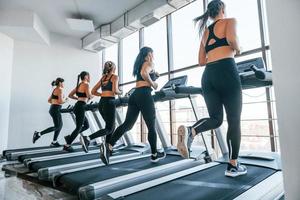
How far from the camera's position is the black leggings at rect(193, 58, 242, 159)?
5.68 feet

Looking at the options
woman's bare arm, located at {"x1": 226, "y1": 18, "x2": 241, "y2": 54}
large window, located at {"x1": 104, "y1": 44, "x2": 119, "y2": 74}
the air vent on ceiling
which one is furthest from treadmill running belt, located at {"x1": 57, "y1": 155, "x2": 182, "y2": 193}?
large window, located at {"x1": 104, "y1": 44, "x2": 119, "y2": 74}

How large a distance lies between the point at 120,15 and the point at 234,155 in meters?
4.70

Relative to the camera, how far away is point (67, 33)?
657 centimetres

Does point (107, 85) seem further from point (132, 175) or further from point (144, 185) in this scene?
point (144, 185)

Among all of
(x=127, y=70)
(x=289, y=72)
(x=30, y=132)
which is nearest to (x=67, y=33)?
(x=127, y=70)

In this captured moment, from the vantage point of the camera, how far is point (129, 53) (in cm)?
646

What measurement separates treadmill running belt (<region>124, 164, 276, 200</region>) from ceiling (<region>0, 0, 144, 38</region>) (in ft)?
13.7

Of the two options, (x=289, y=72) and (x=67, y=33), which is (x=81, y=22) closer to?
(x=67, y=33)

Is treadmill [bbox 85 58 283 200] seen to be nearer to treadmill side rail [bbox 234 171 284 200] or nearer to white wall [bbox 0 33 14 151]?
treadmill side rail [bbox 234 171 284 200]

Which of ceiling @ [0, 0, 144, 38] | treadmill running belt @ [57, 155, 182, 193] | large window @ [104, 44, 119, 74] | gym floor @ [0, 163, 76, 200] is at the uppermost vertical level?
ceiling @ [0, 0, 144, 38]

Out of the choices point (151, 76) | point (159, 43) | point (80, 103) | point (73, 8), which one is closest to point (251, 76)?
point (151, 76)

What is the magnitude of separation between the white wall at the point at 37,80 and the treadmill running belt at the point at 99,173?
12.8 ft

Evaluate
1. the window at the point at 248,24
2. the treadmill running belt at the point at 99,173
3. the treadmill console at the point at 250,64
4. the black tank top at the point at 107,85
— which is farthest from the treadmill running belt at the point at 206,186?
the window at the point at 248,24

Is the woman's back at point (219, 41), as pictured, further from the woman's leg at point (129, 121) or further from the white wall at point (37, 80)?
the white wall at point (37, 80)
